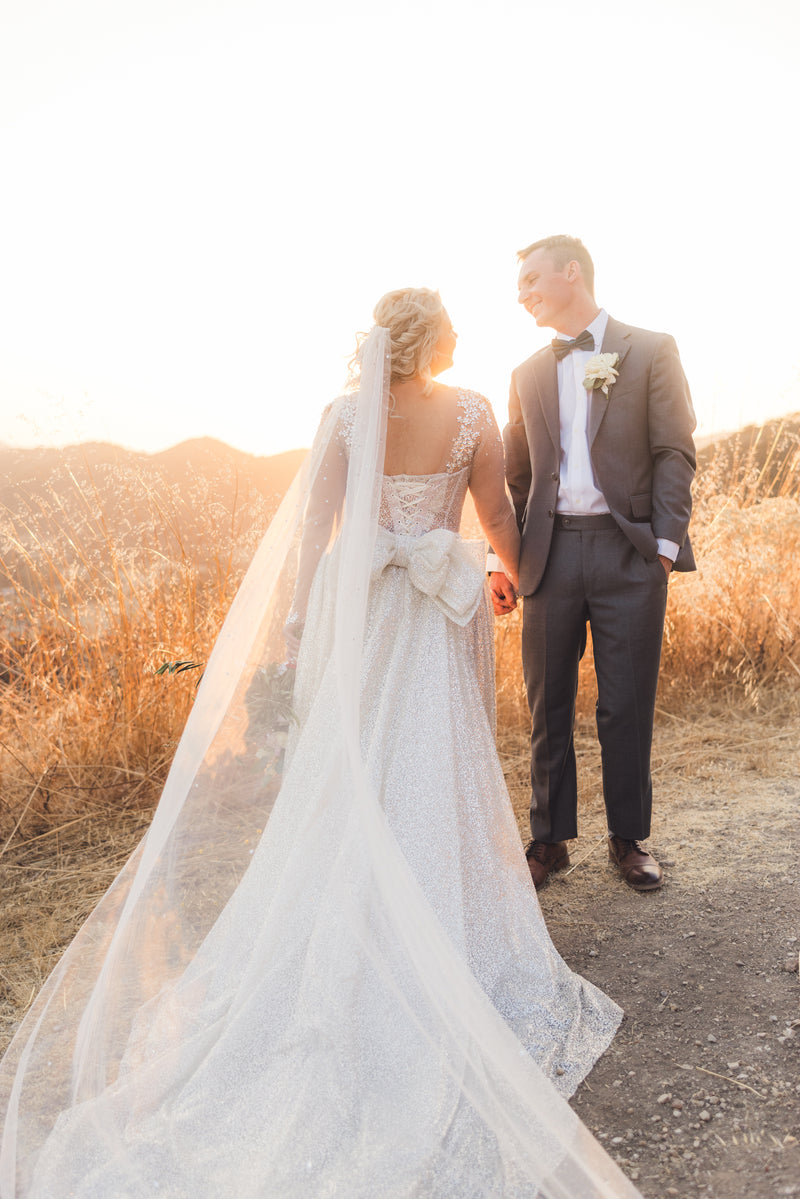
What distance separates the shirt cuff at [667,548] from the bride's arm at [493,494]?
486 millimetres

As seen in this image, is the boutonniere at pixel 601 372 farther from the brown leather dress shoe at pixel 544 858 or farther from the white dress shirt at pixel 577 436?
the brown leather dress shoe at pixel 544 858

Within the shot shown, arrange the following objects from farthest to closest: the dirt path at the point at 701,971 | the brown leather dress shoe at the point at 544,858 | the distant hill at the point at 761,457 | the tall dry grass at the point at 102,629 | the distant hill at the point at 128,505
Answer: the distant hill at the point at 761,457 < the distant hill at the point at 128,505 < the tall dry grass at the point at 102,629 < the brown leather dress shoe at the point at 544,858 < the dirt path at the point at 701,971

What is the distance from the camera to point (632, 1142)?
1857 millimetres

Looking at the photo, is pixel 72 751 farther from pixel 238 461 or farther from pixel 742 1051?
pixel 742 1051

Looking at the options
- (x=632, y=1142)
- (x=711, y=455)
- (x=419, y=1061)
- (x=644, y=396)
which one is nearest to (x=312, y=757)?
(x=419, y=1061)

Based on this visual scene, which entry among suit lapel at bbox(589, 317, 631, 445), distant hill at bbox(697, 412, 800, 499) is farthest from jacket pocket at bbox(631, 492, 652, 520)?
distant hill at bbox(697, 412, 800, 499)

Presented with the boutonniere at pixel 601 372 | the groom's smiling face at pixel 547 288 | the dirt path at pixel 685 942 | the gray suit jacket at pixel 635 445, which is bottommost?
the dirt path at pixel 685 942

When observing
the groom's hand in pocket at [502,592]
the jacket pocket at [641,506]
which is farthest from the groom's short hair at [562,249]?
the groom's hand in pocket at [502,592]

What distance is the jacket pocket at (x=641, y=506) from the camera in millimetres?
2910

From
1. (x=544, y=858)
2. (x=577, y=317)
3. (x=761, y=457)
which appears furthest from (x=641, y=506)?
(x=761, y=457)

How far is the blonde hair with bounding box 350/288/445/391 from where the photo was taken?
2.28m

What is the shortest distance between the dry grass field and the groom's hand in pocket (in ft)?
3.42

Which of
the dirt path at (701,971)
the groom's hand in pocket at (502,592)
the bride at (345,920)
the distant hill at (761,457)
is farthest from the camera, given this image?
the distant hill at (761,457)

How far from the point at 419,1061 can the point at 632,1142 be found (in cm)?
51
